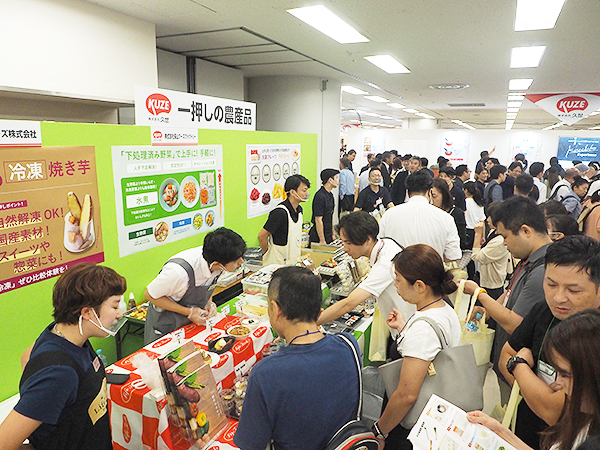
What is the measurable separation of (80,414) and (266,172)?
4607 millimetres

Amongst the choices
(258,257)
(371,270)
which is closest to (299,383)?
(371,270)

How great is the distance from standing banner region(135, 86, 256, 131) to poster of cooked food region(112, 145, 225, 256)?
26cm

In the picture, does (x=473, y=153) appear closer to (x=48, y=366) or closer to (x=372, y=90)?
(x=372, y=90)

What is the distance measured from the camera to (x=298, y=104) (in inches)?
314

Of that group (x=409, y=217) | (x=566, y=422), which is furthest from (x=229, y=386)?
(x=409, y=217)

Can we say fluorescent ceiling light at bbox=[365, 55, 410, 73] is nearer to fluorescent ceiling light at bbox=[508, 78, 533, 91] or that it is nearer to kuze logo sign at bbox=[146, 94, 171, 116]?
fluorescent ceiling light at bbox=[508, 78, 533, 91]

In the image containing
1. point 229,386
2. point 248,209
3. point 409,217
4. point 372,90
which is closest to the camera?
point 229,386

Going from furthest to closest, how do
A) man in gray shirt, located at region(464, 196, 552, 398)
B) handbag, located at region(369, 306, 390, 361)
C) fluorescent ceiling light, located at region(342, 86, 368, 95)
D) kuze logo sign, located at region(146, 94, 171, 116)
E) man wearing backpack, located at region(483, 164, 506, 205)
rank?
fluorescent ceiling light, located at region(342, 86, 368, 95), man wearing backpack, located at region(483, 164, 506, 205), kuze logo sign, located at region(146, 94, 171, 116), handbag, located at region(369, 306, 390, 361), man in gray shirt, located at region(464, 196, 552, 398)

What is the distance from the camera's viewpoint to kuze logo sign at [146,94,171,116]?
375 cm

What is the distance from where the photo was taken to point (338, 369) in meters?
1.63

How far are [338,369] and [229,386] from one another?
97 cm

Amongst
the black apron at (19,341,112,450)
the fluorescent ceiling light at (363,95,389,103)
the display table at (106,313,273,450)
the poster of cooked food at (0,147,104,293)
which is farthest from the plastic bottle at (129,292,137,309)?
the fluorescent ceiling light at (363,95,389,103)

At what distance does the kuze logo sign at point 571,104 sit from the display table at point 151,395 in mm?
9122

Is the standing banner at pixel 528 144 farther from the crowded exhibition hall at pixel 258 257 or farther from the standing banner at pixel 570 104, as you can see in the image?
the crowded exhibition hall at pixel 258 257
